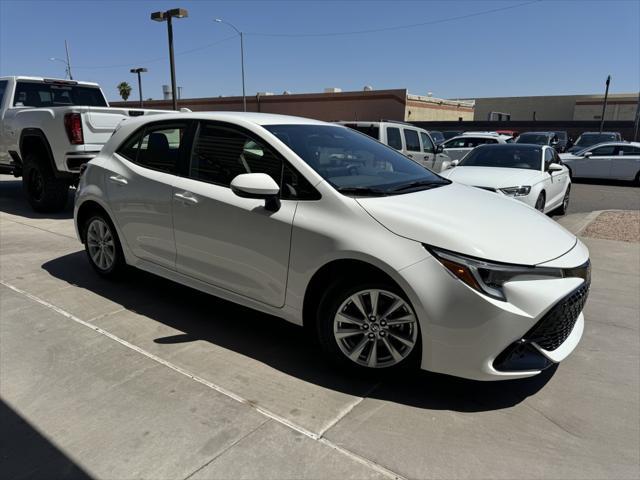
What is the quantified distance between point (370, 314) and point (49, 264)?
422cm

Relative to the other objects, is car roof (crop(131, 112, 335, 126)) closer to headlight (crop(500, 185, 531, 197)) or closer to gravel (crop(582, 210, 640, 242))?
headlight (crop(500, 185, 531, 197))

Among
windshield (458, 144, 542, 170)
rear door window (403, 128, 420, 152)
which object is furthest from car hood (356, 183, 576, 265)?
rear door window (403, 128, 420, 152)

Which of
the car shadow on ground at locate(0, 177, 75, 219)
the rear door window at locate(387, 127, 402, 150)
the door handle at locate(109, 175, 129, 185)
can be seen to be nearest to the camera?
the door handle at locate(109, 175, 129, 185)

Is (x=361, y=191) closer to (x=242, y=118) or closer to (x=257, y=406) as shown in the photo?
(x=242, y=118)

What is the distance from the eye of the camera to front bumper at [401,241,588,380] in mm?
2695

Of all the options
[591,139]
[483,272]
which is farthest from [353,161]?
[591,139]

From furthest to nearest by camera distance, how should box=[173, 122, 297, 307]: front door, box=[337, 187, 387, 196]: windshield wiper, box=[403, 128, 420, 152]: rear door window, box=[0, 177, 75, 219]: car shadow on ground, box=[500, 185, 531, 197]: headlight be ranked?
1. box=[403, 128, 420, 152]: rear door window
2. box=[0, 177, 75, 219]: car shadow on ground
3. box=[500, 185, 531, 197]: headlight
4. box=[173, 122, 297, 307]: front door
5. box=[337, 187, 387, 196]: windshield wiper

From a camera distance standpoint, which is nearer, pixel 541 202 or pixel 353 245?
pixel 353 245

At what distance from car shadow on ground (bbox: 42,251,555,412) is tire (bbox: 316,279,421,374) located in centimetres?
14

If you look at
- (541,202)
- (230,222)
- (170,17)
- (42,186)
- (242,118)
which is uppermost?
(170,17)

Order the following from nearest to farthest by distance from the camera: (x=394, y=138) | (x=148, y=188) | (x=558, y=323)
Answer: (x=558, y=323) → (x=148, y=188) → (x=394, y=138)

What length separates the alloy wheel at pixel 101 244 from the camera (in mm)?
4750

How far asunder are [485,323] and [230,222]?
1.84 metres

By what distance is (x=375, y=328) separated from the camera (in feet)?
9.90
